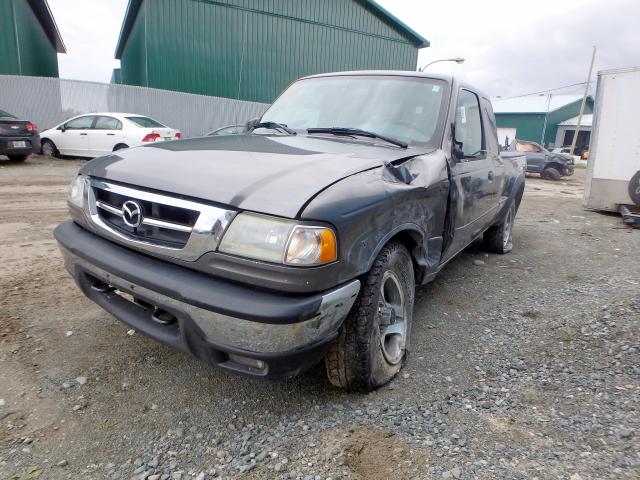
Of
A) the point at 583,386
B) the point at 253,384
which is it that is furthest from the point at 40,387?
the point at 583,386

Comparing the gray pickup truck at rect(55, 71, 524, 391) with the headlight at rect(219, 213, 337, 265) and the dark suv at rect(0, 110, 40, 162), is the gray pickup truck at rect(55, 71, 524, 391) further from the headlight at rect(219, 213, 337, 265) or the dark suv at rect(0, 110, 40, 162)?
the dark suv at rect(0, 110, 40, 162)

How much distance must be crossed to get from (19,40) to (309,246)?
21.0 meters

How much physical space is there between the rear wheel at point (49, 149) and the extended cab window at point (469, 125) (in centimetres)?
1292

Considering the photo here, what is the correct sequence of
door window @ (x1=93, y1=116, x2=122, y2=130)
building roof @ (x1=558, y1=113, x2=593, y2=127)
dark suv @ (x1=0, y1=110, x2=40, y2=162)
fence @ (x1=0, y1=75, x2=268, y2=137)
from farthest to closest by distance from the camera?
building roof @ (x1=558, y1=113, x2=593, y2=127), fence @ (x1=0, y1=75, x2=268, y2=137), door window @ (x1=93, y1=116, x2=122, y2=130), dark suv @ (x1=0, y1=110, x2=40, y2=162)

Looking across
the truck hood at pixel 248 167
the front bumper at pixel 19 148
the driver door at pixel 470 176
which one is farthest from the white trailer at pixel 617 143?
the front bumper at pixel 19 148

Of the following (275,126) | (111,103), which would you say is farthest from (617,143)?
(111,103)

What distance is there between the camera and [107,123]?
40.2 feet

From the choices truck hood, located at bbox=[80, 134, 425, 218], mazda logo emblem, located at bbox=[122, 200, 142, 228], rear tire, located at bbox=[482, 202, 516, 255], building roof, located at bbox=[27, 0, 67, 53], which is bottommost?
rear tire, located at bbox=[482, 202, 516, 255]

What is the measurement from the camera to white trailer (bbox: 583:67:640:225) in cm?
760

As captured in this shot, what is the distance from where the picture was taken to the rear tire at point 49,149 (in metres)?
12.9

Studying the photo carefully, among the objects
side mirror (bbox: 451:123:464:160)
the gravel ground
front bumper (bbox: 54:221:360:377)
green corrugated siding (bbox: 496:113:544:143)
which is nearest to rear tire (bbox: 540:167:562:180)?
the gravel ground

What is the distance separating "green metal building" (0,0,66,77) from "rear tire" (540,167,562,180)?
68.3ft

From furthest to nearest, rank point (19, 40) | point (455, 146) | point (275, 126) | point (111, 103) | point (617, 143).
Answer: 1. point (19, 40)
2. point (111, 103)
3. point (617, 143)
4. point (275, 126)
5. point (455, 146)

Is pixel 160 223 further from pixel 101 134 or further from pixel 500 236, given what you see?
pixel 101 134
